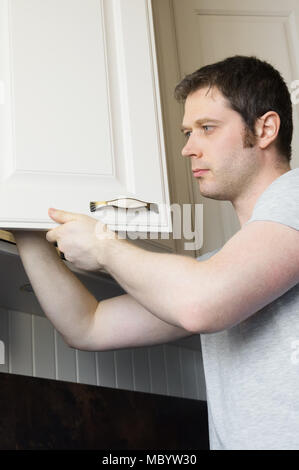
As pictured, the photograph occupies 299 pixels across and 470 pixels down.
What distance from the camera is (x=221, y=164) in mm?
1187

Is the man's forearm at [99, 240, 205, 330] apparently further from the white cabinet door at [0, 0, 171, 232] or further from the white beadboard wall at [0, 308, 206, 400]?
the white beadboard wall at [0, 308, 206, 400]

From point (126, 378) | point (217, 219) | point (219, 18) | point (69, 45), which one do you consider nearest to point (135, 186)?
point (69, 45)

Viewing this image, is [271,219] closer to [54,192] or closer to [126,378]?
[54,192]

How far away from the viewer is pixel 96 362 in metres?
1.66

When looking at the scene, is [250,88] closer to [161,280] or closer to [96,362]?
[161,280]

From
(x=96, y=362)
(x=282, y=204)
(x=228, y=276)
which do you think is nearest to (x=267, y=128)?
(x=282, y=204)

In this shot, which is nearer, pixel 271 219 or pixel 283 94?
pixel 271 219

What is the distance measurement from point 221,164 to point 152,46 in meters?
0.27

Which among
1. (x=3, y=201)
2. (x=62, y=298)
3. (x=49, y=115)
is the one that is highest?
(x=49, y=115)

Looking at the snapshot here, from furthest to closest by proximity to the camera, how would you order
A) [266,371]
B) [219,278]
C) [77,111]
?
[77,111] → [266,371] → [219,278]

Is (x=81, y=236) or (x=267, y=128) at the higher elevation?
(x=267, y=128)

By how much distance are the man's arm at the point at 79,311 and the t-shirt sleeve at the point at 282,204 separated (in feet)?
1.12

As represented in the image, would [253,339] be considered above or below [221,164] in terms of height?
below

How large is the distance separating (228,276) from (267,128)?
41 cm
